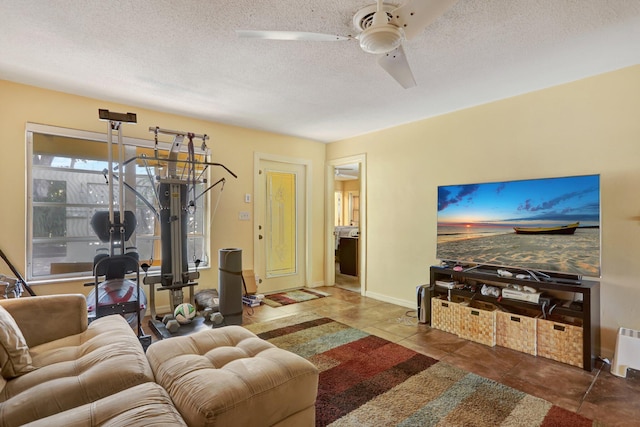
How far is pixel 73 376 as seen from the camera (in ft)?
4.75

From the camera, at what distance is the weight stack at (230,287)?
3328 millimetres

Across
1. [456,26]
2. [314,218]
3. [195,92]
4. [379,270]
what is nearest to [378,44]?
[456,26]

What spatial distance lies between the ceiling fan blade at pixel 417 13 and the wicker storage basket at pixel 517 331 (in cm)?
250

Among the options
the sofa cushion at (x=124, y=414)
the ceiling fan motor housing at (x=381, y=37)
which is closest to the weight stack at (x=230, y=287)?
the sofa cushion at (x=124, y=414)

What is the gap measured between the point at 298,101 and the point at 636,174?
299 centimetres

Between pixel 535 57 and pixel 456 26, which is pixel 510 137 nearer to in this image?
pixel 535 57

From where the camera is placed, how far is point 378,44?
1714 mm

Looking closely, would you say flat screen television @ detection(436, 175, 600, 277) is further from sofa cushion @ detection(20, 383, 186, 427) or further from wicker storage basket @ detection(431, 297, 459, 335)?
sofa cushion @ detection(20, 383, 186, 427)

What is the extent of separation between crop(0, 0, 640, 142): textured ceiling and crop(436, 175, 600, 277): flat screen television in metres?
0.97

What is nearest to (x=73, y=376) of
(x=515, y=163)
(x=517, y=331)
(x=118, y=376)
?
(x=118, y=376)

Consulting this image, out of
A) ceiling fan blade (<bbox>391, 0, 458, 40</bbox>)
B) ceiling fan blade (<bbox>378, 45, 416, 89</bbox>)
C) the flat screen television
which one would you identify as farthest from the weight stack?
ceiling fan blade (<bbox>391, 0, 458, 40</bbox>)

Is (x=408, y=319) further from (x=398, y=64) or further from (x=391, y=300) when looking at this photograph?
(x=398, y=64)

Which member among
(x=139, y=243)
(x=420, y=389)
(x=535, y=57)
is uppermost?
(x=535, y=57)

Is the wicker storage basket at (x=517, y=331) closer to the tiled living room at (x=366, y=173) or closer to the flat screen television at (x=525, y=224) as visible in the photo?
the tiled living room at (x=366, y=173)
